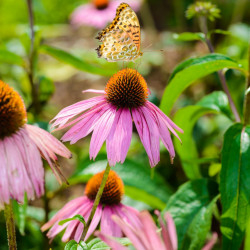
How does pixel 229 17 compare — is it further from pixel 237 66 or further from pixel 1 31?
pixel 237 66

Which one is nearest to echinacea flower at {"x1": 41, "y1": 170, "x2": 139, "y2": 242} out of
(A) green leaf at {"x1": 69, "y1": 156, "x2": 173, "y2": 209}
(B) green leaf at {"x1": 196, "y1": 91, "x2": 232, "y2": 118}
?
(A) green leaf at {"x1": 69, "y1": 156, "x2": 173, "y2": 209}

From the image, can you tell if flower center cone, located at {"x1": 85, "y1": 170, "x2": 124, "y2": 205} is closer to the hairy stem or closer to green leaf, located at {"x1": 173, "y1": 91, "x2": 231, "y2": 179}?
green leaf, located at {"x1": 173, "y1": 91, "x2": 231, "y2": 179}

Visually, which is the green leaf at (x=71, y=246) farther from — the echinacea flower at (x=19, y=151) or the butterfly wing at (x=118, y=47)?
the butterfly wing at (x=118, y=47)

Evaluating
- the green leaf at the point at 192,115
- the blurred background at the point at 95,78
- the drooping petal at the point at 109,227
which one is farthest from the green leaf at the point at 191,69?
the drooping petal at the point at 109,227

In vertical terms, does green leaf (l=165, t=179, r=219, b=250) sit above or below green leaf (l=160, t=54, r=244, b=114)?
below

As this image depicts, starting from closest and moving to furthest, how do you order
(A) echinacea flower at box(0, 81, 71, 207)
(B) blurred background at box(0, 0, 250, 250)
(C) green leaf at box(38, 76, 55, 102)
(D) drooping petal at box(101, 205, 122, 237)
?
(A) echinacea flower at box(0, 81, 71, 207), (D) drooping petal at box(101, 205, 122, 237), (B) blurred background at box(0, 0, 250, 250), (C) green leaf at box(38, 76, 55, 102)

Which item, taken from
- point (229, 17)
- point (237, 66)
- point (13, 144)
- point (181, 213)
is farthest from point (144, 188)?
point (229, 17)

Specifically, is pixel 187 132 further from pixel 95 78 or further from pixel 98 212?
pixel 95 78
